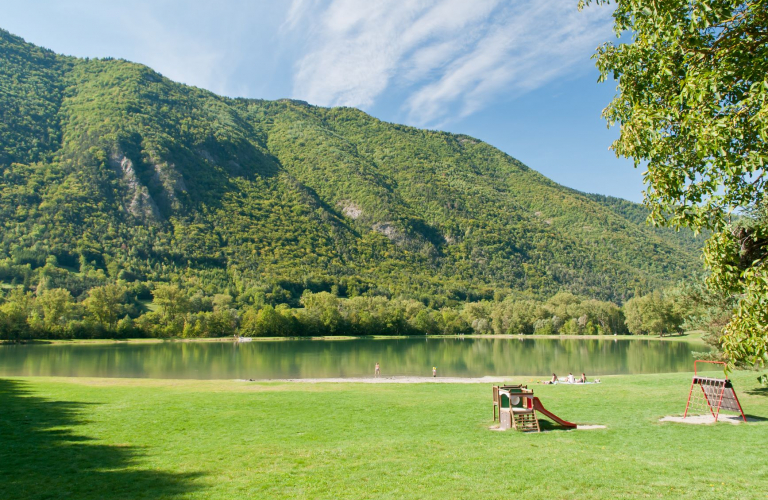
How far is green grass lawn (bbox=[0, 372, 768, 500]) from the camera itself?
9.42 metres

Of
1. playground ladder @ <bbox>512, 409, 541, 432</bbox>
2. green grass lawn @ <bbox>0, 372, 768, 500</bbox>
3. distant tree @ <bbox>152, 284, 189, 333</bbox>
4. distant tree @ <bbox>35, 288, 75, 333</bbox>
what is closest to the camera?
green grass lawn @ <bbox>0, 372, 768, 500</bbox>

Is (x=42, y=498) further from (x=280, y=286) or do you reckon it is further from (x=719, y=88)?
(x=280, y=286)

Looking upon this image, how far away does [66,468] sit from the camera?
1088cm

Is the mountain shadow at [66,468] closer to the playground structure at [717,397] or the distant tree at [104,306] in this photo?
the playground structure at [717,397]

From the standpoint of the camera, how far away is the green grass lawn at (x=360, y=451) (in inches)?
371

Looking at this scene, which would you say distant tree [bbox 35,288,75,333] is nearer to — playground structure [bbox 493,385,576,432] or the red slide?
playground structure [bbox 493,385,576,432]

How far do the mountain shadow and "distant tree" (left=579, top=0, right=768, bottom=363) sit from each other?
9859mm

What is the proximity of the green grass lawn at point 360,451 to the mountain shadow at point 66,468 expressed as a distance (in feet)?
0.14

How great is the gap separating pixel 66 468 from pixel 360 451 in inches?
260

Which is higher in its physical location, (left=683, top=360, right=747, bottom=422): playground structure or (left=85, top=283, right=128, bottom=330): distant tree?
(left=85, top=283, right=128, bottom=330): distant tree

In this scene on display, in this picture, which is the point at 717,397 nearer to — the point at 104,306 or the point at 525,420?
the point at 525,420

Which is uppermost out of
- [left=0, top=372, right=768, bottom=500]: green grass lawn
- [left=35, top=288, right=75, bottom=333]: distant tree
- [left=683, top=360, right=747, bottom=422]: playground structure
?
[left=35, top=288, right=75, bottom=333]: distant tree

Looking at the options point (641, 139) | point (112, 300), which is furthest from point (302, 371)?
point (112, 300)

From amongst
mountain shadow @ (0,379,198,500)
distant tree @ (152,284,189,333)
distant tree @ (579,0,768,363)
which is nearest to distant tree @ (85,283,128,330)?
distant tree @ (152,284,189,333)
